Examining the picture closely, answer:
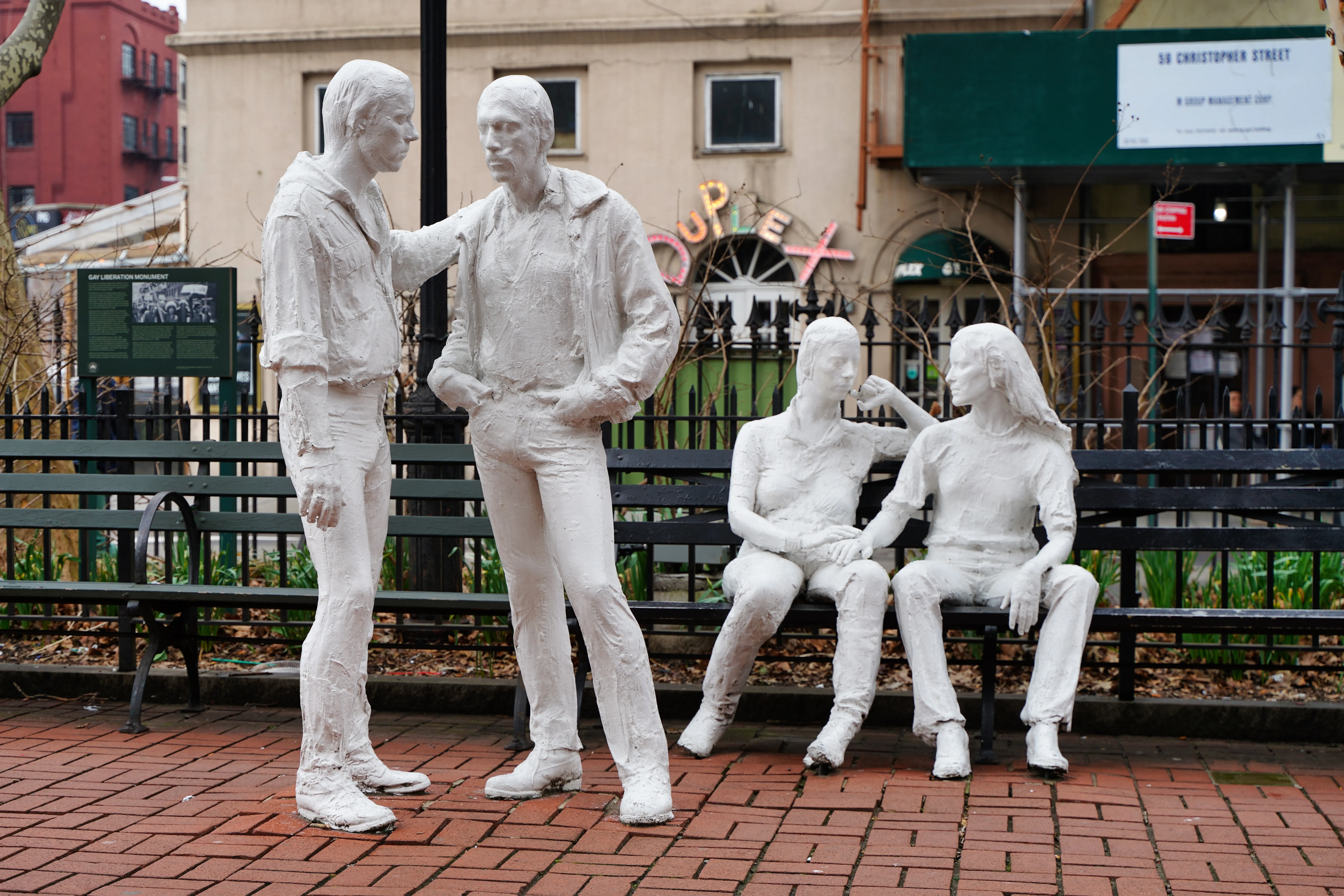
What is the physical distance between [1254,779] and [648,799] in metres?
2.15

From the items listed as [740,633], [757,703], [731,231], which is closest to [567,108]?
[731,231]

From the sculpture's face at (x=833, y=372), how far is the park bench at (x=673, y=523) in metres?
0.68

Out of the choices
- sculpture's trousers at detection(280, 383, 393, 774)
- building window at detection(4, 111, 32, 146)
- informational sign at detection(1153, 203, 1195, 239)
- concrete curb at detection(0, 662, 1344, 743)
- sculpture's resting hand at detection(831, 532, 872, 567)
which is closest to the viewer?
sculpture's trousers at detection(280, 383, 393, 774)

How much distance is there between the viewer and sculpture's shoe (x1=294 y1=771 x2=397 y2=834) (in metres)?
4.03

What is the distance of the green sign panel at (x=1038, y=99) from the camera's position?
52.4 ft

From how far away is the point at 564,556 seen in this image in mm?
4254

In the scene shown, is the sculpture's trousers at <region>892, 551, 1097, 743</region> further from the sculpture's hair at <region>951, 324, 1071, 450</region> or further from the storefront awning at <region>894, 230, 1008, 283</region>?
the storefront awning at <region>894, 230, 1008, 283</region>

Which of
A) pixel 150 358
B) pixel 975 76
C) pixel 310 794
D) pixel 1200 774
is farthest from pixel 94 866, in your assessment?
pixel 975 76

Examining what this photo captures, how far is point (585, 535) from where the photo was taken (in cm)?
423

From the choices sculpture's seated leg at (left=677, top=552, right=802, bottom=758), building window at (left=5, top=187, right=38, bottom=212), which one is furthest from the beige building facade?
→ building window at (left=5, top=187, right=38, bottom=212)

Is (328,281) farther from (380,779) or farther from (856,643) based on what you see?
(856,643)

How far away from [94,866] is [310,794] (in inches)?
24.0

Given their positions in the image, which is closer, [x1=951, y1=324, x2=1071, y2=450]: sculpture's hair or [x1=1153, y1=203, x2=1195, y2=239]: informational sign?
[x1=951, y1=324, x2=1071, y2=450]: sculpture's hair

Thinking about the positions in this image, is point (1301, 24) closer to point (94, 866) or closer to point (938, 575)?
point (938, 575)
